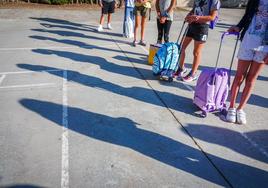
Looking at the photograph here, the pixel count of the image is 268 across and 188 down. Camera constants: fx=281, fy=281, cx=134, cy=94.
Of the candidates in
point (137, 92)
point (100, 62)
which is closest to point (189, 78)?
point (137, 92)

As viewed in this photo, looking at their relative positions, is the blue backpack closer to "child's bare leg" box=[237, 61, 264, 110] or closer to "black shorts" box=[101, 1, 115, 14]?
"child's bare leg" box=[237, 61, 264, 110]

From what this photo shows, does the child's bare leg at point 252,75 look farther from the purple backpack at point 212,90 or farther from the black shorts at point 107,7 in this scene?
the black shorts at point 107,7

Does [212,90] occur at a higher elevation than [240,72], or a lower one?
lower

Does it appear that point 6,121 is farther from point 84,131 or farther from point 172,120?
point 172,120

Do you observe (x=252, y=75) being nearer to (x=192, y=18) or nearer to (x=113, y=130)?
(x=192, y=18)

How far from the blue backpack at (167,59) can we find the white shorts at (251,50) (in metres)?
1.73

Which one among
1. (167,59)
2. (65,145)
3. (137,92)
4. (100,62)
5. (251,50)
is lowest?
(65,145)

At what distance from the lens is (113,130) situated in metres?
3.91

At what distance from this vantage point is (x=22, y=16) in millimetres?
11984

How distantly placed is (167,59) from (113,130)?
7.02ft

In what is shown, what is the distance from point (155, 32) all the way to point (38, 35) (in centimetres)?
399

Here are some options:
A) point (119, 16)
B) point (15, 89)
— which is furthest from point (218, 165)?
point (119, 16)

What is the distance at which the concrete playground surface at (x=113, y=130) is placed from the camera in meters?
3.09

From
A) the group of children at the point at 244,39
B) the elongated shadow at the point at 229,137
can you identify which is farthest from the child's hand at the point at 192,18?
the elongated shadow at the point at 229,137
